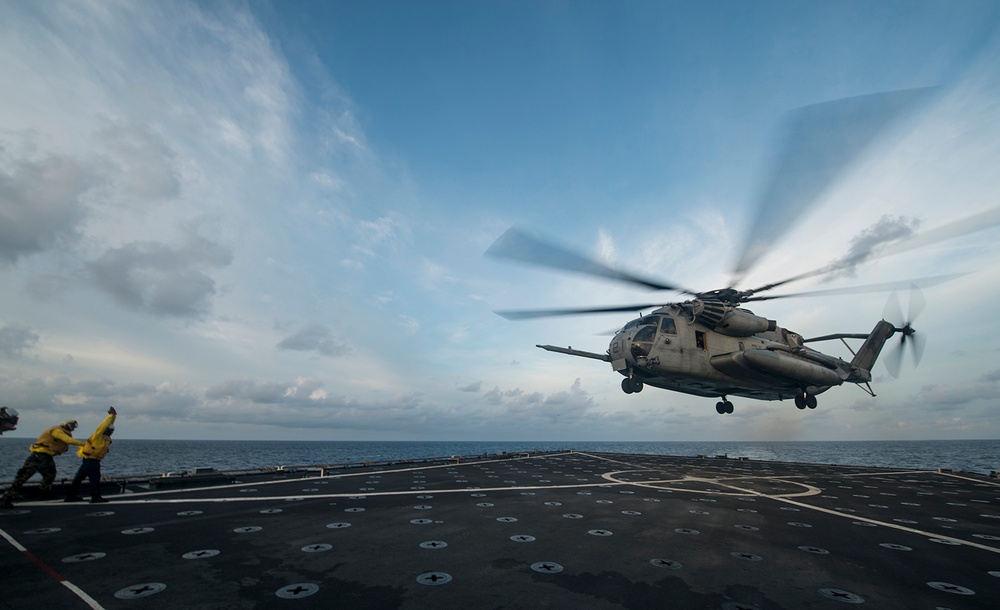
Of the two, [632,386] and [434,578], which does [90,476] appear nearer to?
[434,578]

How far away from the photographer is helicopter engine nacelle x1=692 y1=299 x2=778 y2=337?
22.5 meters

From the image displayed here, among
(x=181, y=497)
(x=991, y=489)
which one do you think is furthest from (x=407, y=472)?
(x=991, y=489)

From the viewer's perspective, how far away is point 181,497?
42.6 ft

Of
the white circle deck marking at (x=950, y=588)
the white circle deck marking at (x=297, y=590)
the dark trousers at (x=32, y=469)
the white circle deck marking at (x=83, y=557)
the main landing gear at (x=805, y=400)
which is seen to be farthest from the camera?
the main landing gear at (x=805, y=400)

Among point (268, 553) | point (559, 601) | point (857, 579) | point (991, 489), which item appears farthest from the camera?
point (991, 489)

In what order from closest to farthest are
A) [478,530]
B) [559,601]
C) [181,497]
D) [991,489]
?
[559,601], [478,530], [181,497], [991,489]

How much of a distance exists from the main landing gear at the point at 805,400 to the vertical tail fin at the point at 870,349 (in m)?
5.67

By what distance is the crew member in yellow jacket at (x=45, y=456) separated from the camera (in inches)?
417

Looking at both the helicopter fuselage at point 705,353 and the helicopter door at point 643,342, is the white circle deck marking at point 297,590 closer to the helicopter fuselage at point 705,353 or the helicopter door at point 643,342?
the helicopter fuselage at point 705,353

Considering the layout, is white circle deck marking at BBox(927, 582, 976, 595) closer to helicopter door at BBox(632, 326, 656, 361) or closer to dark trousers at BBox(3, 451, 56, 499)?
helicopter door at BBox(632, 326, 656, 361)

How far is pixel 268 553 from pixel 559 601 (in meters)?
5.10

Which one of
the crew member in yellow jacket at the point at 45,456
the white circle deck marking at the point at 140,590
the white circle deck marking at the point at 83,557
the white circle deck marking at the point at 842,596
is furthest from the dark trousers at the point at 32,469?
the white circle deck marking at the point at 842,596

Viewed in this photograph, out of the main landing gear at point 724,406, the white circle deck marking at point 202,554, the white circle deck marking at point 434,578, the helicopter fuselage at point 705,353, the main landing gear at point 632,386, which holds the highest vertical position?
the helicopter fuselage at point 705,353

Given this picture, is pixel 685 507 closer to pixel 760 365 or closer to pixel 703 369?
pixel 703 369
